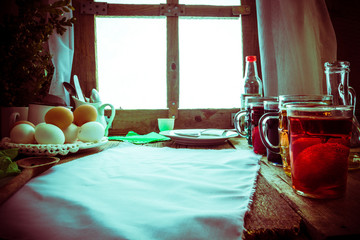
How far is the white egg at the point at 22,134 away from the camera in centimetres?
79

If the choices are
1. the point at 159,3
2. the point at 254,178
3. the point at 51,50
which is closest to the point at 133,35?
the point at 159,3

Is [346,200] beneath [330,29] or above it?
beneath

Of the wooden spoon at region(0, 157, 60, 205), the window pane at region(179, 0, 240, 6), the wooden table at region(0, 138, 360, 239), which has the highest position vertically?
the window pane at region(179, 0, 240, 6)

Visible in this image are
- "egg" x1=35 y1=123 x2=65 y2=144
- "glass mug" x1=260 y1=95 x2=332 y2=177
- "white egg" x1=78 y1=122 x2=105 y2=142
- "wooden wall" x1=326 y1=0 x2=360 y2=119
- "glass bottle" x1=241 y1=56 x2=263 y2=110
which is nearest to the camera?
"glass mug" x1=260 y1=95 x2=332 y2=177

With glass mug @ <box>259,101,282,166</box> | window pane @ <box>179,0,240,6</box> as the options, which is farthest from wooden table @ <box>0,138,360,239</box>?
window pane @ <box>179,0,240,6</box>

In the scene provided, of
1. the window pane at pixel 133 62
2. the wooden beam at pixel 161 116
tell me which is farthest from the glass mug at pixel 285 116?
the window pane at pixel 133 62

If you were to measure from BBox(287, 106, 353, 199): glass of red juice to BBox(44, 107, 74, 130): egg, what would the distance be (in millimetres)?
779

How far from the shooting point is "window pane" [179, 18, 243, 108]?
1.90 meters

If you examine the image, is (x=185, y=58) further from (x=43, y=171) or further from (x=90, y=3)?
(x=43, y=171)

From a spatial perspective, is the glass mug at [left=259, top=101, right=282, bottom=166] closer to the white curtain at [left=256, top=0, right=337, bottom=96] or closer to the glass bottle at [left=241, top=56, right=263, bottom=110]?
the glass bottle at [left=241, top=56, right=263, bottom=110]

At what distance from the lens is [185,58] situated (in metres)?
1.90

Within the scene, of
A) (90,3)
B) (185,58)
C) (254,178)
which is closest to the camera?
(254,178)

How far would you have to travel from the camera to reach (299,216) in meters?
0.34

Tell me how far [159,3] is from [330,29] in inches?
49.6
